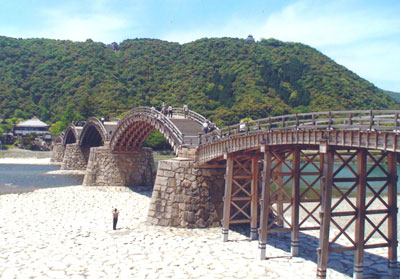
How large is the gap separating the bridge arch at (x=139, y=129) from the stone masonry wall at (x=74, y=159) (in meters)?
20.7

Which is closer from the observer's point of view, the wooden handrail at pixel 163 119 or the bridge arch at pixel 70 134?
the wooden handrail at pixel 163 119

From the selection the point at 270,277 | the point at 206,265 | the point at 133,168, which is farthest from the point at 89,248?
the point at 133,168

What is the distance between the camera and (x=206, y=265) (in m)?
15.6

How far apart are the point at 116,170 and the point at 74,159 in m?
21.8

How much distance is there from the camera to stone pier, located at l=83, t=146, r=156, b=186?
40.2 metres

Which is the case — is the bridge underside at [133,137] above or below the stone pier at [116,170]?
above

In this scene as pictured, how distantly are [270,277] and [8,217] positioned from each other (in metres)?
18.4

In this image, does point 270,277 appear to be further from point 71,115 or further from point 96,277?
point 71,115

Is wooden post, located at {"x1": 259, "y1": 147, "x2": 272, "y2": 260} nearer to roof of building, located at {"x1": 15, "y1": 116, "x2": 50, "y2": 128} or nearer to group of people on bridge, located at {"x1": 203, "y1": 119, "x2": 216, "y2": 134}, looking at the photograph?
group of people on bridge, located at {"x1": 203, "y1": 119, "x2": 216, "y2": 134}

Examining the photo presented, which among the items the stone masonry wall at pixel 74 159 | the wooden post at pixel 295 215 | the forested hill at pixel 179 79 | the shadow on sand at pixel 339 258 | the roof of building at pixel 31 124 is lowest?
the shadow on sand at pixel 339 258

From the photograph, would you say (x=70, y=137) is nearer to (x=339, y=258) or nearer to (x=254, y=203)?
(x=254, y=203)

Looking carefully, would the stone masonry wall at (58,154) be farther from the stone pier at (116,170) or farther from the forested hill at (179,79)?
the stone pier at (116,170)

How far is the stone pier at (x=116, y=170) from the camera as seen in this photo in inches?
1582

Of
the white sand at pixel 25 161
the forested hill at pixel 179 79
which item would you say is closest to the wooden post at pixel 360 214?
the white sand at pixel 25 161
